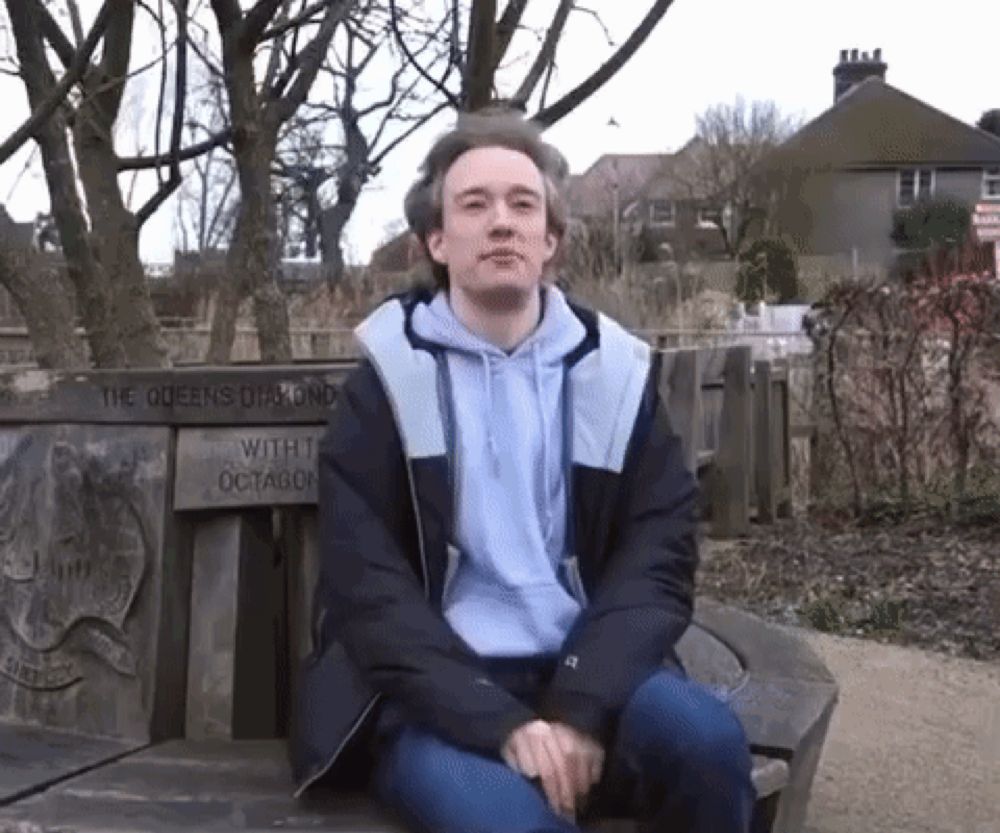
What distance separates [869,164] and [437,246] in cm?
5780

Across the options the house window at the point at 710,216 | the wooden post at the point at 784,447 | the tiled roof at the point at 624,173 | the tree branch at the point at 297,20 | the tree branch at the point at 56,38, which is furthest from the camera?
the house window at the point at 710,216

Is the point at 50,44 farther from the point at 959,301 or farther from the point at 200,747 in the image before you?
the point at 959,301

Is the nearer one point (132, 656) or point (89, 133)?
point (132, 656)

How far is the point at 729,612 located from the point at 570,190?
1.61 metres

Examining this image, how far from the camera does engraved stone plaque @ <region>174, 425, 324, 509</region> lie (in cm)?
371

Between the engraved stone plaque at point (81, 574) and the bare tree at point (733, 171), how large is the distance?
158 feet

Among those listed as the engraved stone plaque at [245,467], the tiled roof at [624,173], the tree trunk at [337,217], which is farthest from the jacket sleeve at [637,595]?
the tiled roof at [624,173]

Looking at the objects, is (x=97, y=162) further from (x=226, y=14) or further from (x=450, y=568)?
(x=450, y=568)

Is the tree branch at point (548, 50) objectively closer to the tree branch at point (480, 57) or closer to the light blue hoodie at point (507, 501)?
the tree branch at point (480, 57)

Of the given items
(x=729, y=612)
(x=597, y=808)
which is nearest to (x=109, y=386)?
(x=597, y=808)

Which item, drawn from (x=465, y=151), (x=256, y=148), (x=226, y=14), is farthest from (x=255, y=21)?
(x=465, y=151)

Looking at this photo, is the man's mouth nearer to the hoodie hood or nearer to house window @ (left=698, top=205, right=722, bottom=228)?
the hoodie hood

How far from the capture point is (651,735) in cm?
288

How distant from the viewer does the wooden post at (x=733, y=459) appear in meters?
10.6
